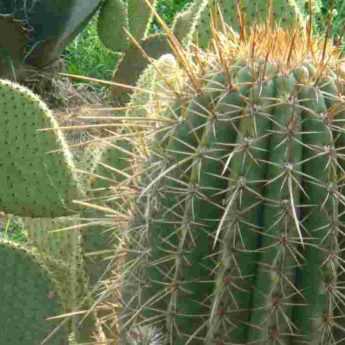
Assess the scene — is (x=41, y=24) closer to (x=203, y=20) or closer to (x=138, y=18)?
(x=138, y=18)

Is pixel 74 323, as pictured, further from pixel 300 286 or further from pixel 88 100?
pixel 88 100

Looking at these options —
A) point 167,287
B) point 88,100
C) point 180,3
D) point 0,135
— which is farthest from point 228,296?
point 180,3

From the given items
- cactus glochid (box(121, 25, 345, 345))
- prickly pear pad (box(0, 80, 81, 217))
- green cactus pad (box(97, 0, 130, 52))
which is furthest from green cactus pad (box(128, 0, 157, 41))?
cactus glochid (box(121, 25, 345, 345))

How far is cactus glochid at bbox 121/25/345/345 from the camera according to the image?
4.20 feet

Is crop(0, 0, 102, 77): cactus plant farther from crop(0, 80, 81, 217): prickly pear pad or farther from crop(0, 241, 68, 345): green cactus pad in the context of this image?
crop(0, 241, 68, 345): green cactus pad

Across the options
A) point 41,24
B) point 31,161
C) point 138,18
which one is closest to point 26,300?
point 31,161

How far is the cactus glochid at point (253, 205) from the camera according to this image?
1279mm

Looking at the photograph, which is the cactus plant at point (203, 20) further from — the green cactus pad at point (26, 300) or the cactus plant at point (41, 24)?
the cactus plant at point (41, 24)

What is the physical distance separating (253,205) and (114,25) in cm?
352

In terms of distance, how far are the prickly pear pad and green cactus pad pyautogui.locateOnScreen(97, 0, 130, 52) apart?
2.66 m

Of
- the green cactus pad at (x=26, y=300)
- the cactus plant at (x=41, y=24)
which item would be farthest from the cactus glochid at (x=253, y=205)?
the cactus plant at (x=41, y=24)

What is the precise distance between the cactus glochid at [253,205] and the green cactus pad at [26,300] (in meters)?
0.52

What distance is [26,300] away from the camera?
74.0 inches

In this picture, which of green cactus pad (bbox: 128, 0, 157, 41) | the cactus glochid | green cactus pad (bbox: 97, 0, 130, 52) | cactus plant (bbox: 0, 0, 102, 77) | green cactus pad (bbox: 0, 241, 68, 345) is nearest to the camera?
the cactus glochid
